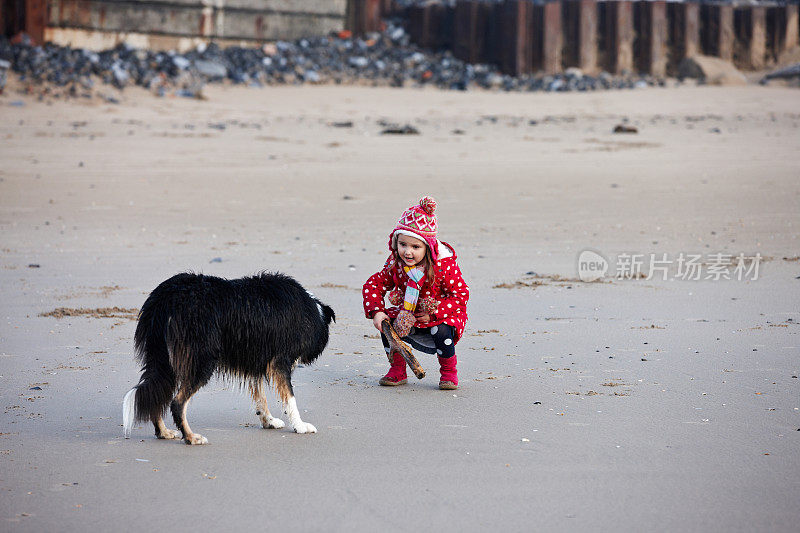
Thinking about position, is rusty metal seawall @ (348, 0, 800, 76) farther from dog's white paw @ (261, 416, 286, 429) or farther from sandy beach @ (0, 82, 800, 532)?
dog's white paw @ (261, 416, 286, 429)

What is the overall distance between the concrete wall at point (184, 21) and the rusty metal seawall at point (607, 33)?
2.39 metres

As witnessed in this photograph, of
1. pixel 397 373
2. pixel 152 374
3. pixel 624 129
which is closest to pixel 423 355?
pixel 397 373

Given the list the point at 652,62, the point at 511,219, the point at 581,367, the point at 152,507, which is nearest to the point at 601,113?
the point at 652,62

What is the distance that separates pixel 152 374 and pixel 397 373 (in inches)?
60.9

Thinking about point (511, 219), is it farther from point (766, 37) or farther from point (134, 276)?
point (766, 37)

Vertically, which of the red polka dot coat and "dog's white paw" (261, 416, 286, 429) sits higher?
the red polka dot coat

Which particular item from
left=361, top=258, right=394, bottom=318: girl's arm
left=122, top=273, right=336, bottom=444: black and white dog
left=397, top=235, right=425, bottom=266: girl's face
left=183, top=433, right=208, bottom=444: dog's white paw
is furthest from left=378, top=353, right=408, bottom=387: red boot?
left=183, top=433, right=208, bottom=444: dog's white paw

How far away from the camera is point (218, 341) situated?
14.0 ft

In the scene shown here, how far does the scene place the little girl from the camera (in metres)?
5.17

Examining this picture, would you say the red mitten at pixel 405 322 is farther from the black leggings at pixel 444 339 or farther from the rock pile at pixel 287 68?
the rock pile at pixel 287 68

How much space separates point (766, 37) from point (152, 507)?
1853 cm

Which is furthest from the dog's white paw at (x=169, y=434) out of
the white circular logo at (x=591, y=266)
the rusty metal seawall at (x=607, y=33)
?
the rusty metal seawall at (x=607, y=33)

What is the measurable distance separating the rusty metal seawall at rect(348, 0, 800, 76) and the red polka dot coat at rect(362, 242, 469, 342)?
45.0 ft

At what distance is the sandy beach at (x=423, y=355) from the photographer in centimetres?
375
